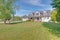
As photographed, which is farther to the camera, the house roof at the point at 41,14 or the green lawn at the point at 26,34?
the house roof at the point at 41,14

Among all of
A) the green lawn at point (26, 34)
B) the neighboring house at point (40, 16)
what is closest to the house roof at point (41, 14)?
the neighboring house at point (40, 16)

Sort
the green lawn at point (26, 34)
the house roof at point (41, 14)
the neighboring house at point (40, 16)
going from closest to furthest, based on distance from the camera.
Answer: the green lawn at point (26, 34) → the neighboring house at point (40, 16) → the house roof at point (41, 14)

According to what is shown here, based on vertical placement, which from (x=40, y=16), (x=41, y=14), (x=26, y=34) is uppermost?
(x=26, y=34)

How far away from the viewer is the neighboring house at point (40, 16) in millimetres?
98000

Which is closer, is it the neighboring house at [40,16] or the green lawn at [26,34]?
the green lawn at [26,34]

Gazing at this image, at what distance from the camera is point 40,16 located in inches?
3944

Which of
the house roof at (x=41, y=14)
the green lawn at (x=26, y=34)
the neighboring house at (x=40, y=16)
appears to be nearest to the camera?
the green lawn at (x=26, y=34)

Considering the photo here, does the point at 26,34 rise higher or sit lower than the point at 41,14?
higher

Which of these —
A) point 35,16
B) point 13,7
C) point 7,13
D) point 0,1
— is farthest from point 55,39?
point 35,16

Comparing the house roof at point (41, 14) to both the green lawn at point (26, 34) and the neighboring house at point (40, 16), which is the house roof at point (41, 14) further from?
the green lawn at point (26, 34)

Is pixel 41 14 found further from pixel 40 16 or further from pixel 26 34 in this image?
pixel 26 34

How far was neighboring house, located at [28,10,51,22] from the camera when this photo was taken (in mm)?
98000

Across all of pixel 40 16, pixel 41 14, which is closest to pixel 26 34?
pixel 40 16

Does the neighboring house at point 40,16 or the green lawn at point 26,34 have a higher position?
the green lawn at point 26,34
